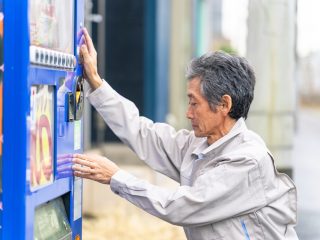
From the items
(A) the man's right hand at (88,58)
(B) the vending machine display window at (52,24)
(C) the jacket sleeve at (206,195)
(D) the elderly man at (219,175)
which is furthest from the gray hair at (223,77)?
(B) the vending machine display window at (52,24)

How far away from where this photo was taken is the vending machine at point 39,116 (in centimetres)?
232

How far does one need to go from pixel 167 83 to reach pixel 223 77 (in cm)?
1348

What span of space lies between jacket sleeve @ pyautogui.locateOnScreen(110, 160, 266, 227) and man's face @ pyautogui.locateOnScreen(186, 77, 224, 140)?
0.20 m

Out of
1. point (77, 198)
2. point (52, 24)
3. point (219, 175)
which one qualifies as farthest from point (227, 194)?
point (52, 24)

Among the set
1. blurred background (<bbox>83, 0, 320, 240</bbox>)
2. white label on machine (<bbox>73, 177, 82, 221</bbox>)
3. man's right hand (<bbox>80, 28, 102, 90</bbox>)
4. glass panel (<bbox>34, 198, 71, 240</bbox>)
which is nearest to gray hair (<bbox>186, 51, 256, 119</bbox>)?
man's right hand (<bbox>80, 28, 102, 90</bbox>)

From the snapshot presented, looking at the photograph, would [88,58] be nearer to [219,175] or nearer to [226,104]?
[226,104]

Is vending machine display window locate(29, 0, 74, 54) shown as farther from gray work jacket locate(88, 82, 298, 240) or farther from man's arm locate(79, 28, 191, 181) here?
gray work jacket locate(88, 82, 298, 240)

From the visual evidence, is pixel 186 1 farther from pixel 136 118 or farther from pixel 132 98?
pixel 136 118

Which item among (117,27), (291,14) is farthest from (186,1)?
(291,14)

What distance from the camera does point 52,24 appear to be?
262 cm

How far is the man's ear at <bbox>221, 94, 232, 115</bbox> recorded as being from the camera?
2.91 m

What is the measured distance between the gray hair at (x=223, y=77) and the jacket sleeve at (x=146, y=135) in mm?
452

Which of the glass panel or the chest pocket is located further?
the chest pocket

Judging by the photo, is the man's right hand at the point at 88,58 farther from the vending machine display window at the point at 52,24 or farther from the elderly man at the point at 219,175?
the vending machine display window at the point at 52,24
